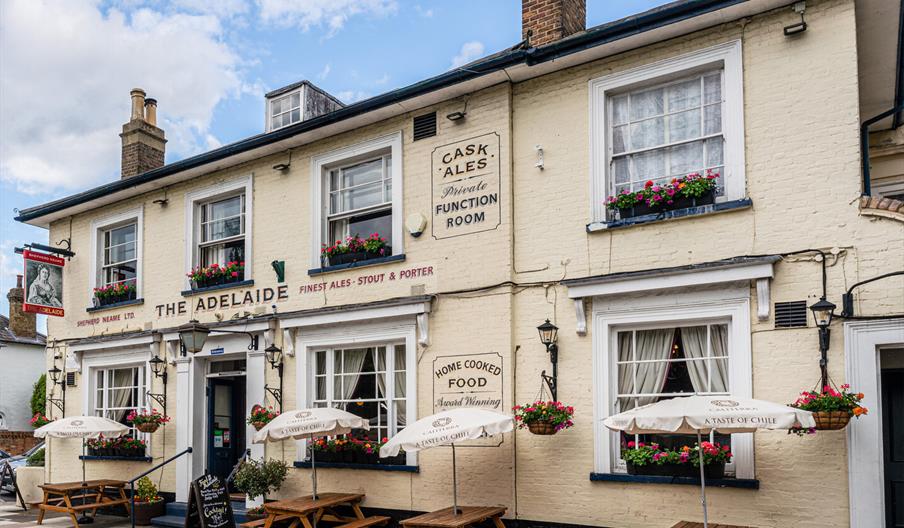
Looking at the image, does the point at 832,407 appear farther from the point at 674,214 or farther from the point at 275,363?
the point at 275,363

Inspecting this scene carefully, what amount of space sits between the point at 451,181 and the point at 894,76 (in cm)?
628

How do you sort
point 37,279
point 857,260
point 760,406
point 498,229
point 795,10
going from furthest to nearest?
1. point 37,279
2. point 498,229
3. point 795,10
4. point 857,260
5. point 760,406

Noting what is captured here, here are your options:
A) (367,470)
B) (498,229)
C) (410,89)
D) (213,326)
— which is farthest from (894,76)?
(213,326)

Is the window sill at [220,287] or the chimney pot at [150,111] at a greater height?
the chimney pot at [150,111]

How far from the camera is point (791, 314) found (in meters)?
8.73

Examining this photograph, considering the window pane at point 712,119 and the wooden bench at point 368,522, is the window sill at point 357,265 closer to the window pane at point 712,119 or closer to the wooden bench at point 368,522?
the wooden bench at point 368,522

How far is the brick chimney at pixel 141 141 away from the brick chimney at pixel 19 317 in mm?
14256

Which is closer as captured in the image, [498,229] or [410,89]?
[498,229]

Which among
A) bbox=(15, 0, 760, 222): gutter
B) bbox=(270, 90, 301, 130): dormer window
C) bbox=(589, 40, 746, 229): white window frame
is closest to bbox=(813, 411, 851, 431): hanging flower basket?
bbox=(589, 40, 746, 229): white window frame

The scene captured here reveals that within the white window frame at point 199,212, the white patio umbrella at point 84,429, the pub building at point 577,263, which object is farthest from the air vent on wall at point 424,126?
the white patio umbrella at point 84,429

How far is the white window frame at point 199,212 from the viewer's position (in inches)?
549

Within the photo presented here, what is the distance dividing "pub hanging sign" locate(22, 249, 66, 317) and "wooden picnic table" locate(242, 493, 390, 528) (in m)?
7.88

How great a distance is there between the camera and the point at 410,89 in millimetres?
11617

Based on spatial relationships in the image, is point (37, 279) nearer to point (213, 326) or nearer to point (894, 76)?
point (213, 326)
